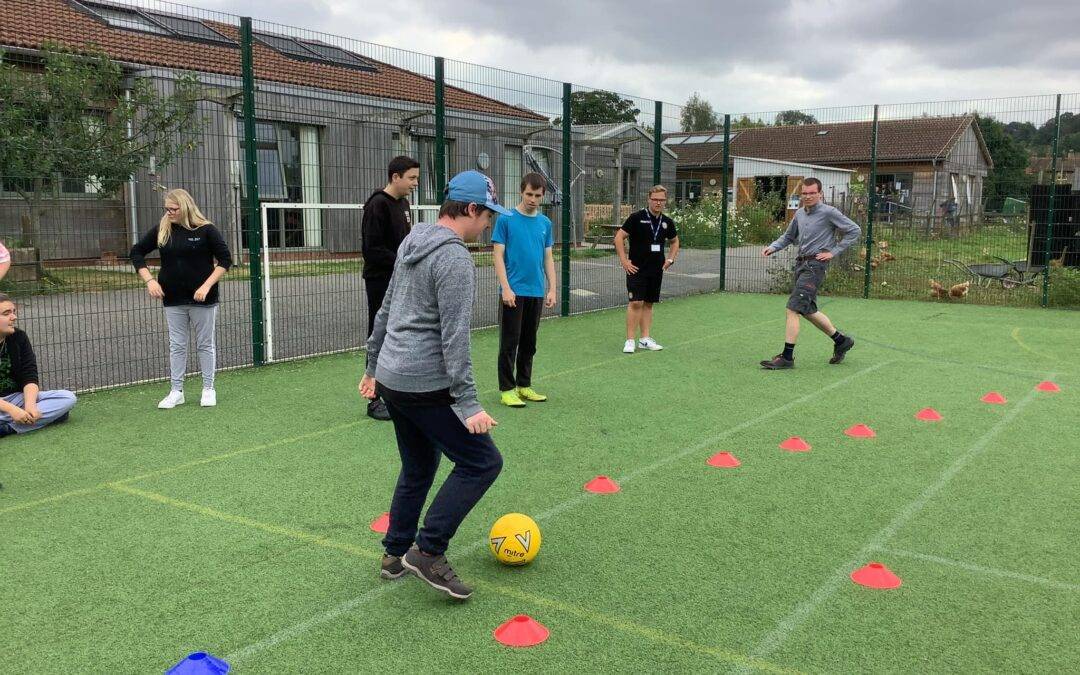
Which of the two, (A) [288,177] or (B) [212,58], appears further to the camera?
(B) [212,58]

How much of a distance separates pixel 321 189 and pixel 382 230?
3080 millimetres

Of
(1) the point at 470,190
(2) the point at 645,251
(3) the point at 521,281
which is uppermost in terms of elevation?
(1) the point at 470,190

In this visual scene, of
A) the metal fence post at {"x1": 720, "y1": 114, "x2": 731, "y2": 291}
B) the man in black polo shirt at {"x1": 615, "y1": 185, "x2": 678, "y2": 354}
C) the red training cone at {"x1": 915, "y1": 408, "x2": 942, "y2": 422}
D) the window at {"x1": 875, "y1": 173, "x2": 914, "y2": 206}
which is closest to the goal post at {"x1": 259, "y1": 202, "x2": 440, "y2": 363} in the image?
the man in black polo shirt at {"x1": 615, "y1": 185, "x2": 678, "y2": 354}

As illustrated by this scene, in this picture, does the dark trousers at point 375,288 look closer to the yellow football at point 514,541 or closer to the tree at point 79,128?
the tree at point 79,128

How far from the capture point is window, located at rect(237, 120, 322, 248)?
28.5 ft

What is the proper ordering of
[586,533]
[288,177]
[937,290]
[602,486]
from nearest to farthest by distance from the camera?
1. [586,533]
2. [602,486]
3. [288,177]
4. [937,290]

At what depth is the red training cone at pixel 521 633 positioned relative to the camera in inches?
125

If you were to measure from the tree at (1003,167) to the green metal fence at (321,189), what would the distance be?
0.04m

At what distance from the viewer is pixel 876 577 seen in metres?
3.71

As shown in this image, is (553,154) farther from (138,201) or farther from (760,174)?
(760,174)

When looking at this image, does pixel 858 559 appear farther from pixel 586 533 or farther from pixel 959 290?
pixel 959 290

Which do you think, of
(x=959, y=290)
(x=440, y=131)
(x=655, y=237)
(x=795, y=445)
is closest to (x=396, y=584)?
(x=795, y=445)

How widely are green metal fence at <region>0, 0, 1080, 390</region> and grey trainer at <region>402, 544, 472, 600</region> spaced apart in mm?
5190

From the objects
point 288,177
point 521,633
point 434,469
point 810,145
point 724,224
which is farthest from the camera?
point 810,145
